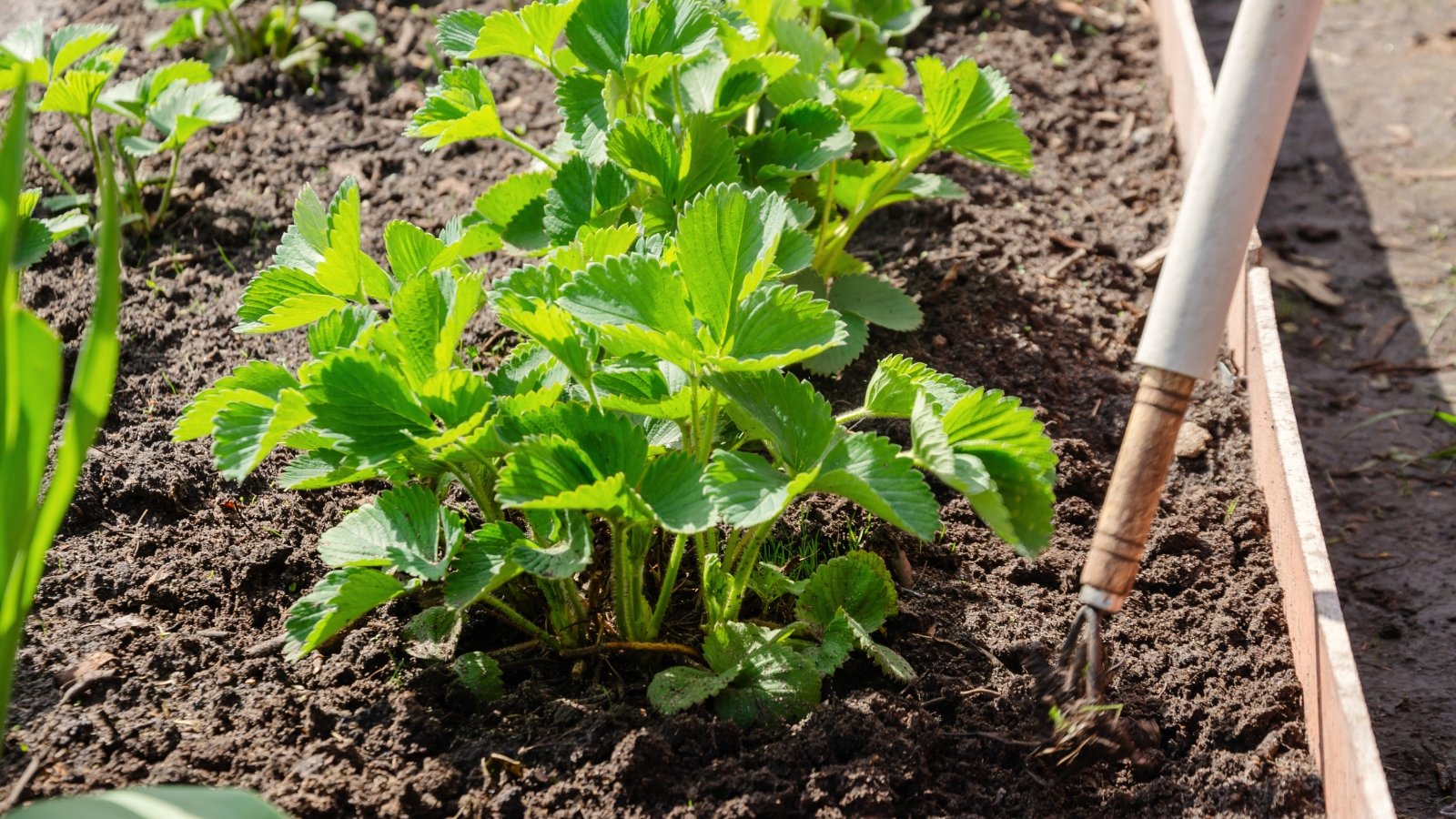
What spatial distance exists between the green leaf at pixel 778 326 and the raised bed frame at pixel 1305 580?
78 centimetres

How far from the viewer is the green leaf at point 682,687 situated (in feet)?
4.82

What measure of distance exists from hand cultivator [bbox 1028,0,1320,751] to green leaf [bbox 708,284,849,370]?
0.43m

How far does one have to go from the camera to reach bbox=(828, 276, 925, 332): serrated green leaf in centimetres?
213

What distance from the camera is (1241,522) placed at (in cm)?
201

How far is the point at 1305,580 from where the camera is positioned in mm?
1713

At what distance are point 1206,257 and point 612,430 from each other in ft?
2.45

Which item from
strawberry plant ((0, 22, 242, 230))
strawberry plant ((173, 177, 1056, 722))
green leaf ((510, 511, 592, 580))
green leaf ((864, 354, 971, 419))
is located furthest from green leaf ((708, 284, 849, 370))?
strawberry plant ((0, 22, 242, 230))

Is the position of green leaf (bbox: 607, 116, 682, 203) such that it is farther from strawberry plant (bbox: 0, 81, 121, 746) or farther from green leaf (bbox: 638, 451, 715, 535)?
strawberry plant (bbox: 0, 81, 121, 746)

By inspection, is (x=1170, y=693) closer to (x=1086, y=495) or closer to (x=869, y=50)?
(x=1086, y=495)

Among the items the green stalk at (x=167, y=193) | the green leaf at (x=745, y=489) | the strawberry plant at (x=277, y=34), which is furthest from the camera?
the strawberry plant at (x=277, y=34)

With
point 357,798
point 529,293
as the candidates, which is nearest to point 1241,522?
point 529,293

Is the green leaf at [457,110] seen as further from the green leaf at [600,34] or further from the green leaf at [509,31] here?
the green leaf at [600,34]

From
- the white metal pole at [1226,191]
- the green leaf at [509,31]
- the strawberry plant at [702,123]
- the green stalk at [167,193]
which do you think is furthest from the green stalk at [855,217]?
the green stalk at [167,193]

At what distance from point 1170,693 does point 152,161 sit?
2.41m
